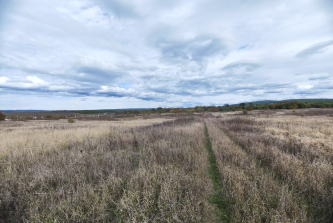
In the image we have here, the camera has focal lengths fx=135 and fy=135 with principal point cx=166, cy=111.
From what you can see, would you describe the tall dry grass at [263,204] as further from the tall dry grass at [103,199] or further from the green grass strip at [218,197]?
the tall dry grass at [103,199]

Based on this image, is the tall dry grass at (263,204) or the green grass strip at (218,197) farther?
the green grass strip at (218,197)

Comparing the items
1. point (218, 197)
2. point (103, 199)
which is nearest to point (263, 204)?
point (218, 197)

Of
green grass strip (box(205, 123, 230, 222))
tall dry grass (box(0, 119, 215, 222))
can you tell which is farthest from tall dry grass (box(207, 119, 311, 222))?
tall dry grass (box(0, 119, 215, 222))

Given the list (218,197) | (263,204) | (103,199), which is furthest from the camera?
(218,197)

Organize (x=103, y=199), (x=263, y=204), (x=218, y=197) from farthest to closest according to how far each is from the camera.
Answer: (x=218, y=197) < (x=103, y=199) < (x=263, y=204)

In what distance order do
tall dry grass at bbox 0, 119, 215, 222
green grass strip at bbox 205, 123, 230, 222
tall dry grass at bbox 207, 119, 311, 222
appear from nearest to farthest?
1. tall dry grass at bbox 207, 119, 311, 222
2. tall dry grass at bbox 0, 119, 215, 222
3. green grass strip at bbox 205, 123, 230, 222

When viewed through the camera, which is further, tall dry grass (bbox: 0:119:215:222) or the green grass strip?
the green grass strip

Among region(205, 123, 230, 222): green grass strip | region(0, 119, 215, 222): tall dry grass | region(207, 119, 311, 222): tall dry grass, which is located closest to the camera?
region(207, 119, 311, 222): tall dry grass

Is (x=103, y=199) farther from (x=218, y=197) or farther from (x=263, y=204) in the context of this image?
(x=263, y=204)

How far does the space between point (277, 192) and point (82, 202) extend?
510 cm

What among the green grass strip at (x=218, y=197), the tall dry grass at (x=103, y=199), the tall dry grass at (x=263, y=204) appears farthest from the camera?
the green grass strip at (x=218, y=197)

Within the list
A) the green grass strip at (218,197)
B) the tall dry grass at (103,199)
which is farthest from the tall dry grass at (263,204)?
the tall dry grass at (103,199)

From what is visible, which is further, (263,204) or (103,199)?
(103,199)

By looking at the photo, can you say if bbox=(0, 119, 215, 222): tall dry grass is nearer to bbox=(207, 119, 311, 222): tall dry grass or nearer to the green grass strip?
the green grass strip
